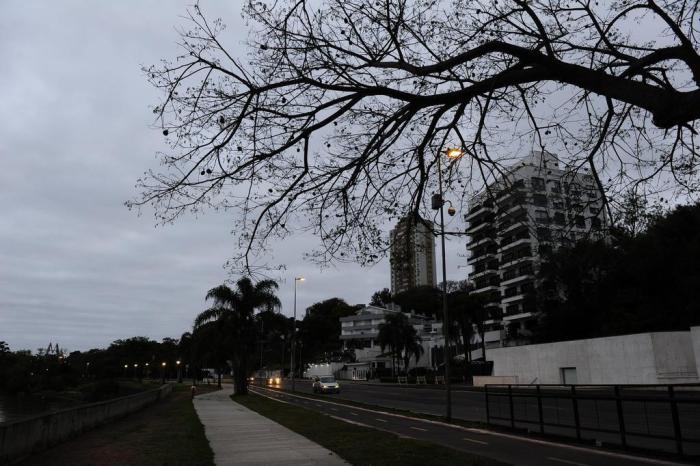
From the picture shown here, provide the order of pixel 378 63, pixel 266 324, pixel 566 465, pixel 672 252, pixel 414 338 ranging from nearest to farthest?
pixel 378 63
pixel 566 465
pixel 266 324
pixel 672 252
pixel 414 338

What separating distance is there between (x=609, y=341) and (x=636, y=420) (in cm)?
2546

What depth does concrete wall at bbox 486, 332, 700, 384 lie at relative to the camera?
103 feet

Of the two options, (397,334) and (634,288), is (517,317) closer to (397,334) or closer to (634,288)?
(397,334)

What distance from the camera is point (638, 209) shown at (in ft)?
28.0

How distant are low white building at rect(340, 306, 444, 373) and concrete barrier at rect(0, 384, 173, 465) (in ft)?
286

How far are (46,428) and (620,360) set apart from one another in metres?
31.4

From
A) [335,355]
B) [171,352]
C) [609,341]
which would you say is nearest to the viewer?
[609,341]

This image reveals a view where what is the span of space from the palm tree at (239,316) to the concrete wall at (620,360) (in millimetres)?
20611

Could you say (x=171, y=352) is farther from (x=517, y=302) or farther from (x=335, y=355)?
(x=517, y=302)

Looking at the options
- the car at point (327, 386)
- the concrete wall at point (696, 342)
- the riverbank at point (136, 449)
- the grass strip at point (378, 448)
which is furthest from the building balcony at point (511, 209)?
the car at point (327, 386)

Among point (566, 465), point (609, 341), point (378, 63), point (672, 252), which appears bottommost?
point (566, 465)

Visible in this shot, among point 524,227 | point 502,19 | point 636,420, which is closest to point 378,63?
point 502,19

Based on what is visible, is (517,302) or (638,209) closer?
(638,209)

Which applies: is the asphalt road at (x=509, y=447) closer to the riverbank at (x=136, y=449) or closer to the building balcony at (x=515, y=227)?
the building balcony at (x=515, y=227)
